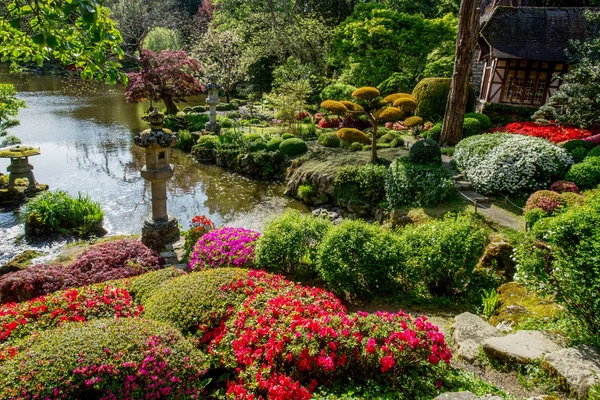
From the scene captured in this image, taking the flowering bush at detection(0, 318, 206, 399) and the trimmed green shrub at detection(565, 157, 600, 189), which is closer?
the flowering bush at detection(0, 318, 206, 399)

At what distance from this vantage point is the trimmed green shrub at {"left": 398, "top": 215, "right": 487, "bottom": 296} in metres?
6.66

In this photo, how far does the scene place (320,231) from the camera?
7.43 metres

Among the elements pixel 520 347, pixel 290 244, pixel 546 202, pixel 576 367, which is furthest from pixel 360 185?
pixel 576 367

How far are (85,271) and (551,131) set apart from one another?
51.3 ft

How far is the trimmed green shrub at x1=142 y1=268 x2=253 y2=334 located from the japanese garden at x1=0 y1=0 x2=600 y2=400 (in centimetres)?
3

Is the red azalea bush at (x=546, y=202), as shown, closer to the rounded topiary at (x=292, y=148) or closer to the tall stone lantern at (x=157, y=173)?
the tall stone lantern at (x=157, y=173)

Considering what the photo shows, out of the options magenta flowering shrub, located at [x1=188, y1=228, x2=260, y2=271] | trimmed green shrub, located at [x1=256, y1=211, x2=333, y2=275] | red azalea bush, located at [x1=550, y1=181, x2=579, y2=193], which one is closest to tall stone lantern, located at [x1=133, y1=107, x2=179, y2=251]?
magenta flowering shrub, located at [x1=188, y1=228, x2=260, y2=271]

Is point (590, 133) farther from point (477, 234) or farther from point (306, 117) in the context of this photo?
point (306, 117)

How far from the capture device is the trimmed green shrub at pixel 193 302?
4488 millimetres

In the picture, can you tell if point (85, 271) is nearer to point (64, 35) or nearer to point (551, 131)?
point (64, 35)

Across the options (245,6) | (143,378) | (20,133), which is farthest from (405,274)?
(245,6)

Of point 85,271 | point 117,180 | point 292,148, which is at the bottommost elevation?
point 117,180

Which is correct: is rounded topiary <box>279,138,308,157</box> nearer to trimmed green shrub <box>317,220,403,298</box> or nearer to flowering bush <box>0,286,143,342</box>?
trimmed green shrub <box>317,220,403,298</box>

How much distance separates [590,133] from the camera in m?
14.4
